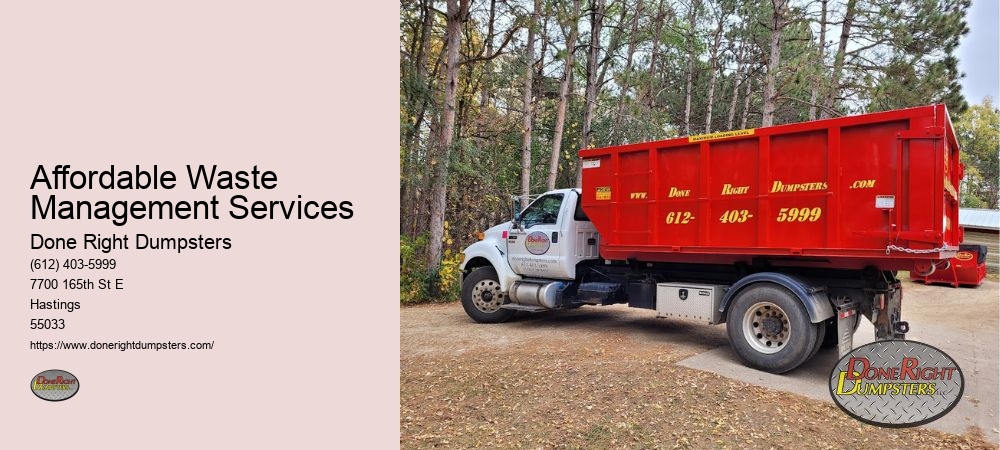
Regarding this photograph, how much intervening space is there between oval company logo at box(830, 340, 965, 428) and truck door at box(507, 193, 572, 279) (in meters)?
4.08

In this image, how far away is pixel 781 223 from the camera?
5605 millimetres

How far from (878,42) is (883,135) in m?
11.0

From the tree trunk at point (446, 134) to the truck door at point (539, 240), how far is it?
370 cm

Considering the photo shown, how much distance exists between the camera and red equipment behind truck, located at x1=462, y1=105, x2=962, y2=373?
16.3ft

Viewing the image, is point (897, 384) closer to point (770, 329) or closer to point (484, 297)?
point (770, 329)

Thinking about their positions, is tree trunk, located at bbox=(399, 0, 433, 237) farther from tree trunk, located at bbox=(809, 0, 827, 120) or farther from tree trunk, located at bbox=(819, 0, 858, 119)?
tree trunk, located at bbox=(819, 0, 858, 119)

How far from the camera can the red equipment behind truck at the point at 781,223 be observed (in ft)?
16.3

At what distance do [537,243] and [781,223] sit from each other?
3.27 meters

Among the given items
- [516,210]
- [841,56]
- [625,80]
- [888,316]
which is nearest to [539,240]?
[516,210]


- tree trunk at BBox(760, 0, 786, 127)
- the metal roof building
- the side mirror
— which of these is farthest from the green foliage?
the metal roof building

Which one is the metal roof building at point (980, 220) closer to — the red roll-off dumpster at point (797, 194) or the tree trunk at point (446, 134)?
the red roll-off dumpster at point (797, 194)

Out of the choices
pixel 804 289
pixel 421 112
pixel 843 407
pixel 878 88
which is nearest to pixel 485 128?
pixel 421 112
